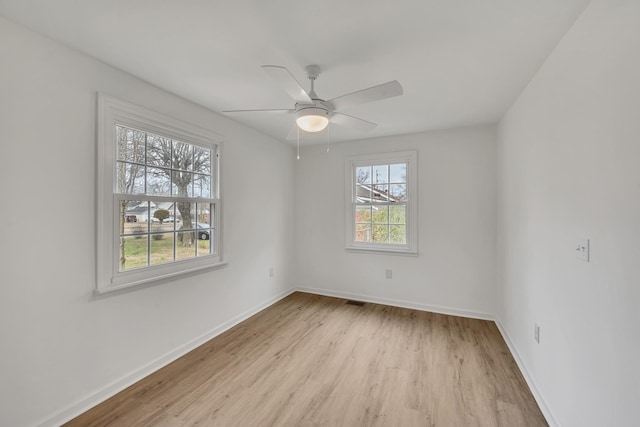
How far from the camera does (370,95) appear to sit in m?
1.75

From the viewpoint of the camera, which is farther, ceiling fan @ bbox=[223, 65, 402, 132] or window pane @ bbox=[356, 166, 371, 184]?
window pane @ bbox=[356, 166, 371, 184]

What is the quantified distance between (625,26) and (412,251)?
9.50 ft

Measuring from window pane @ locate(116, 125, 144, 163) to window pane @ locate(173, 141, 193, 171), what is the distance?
0.31 m

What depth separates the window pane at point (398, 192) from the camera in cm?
379

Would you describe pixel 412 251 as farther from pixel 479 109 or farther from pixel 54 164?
pixel 54 164

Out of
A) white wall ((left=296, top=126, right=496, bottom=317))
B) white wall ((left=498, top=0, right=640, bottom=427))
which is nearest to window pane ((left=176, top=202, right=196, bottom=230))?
white wall ((left=296, top=126, right=496, bottom=317))

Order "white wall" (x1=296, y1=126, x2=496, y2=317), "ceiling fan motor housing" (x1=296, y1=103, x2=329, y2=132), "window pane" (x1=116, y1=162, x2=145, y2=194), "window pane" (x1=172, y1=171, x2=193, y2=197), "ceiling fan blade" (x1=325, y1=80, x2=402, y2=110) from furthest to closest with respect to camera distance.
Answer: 1. "white wall" (x1=296, y1=126, x2=496, y2=317)
2. "window pane" (x1=172, y1=171, x2=193, y2=197)
3. "window pane" (x1=116, y1=162, x2=145, y2=194)
4. "ceiling fan motor housing" (x1=296, y1=103, x2=329, y2=132)
5. "ceiling fan blade" (x1=325, y1=80, x2=402, y2=110)

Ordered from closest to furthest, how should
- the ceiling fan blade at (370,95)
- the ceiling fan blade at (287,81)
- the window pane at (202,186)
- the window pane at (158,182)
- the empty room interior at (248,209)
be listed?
the empty room interior at (248,209) < the ceiling fan blade at (287,81) < the ceiling fan blade at (370,95) < the window pane at (158,182) < the window pane at (202,186)

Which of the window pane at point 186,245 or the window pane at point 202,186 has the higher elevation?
the window pane at point 202,186

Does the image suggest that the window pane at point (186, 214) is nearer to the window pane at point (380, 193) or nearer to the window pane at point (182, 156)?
the window pane at point (182, 156)

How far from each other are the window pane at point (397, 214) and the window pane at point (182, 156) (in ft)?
8.69

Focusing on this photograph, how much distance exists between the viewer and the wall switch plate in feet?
4.52

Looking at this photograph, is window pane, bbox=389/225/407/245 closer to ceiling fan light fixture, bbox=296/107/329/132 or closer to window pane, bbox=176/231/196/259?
ceiling fan light fixture, bbox=296/107/329/132

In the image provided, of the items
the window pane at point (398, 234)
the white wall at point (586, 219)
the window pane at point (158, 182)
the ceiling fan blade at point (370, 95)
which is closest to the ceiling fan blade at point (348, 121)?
the ceiling fan blade at point (370, 95)
